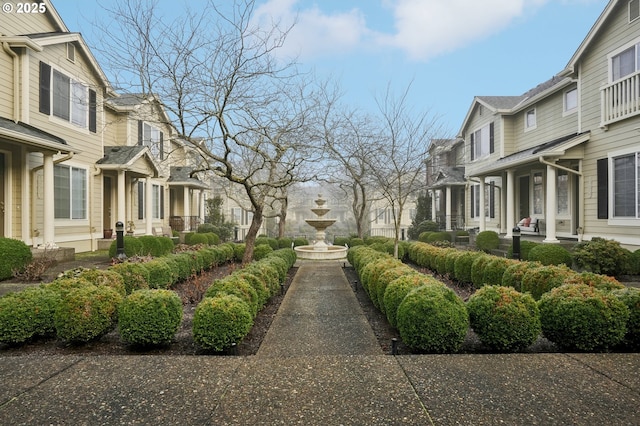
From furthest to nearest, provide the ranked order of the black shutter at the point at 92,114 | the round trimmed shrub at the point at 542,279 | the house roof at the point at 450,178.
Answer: the house roof at the point at 450,178, the black shutter at the point at 92,114, the round trimmed shrub at the point at 542,279

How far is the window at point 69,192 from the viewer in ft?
39.3

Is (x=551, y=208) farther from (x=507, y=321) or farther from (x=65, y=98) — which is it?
(x=65, y=98)

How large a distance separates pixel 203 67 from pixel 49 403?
261 inches

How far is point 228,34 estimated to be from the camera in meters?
7.60

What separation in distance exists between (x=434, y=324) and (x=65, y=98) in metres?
13.7

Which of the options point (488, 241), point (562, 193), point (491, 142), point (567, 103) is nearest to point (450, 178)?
point (491, 142)

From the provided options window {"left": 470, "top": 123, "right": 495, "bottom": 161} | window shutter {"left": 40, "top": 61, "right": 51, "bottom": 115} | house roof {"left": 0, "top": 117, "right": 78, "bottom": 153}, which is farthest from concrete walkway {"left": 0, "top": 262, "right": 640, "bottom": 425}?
window {"left": 470, "top": 123, "right": 495, "bottom": 161}

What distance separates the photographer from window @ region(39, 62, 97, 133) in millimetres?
11406

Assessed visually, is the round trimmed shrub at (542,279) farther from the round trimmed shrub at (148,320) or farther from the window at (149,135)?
the window at (149,135)

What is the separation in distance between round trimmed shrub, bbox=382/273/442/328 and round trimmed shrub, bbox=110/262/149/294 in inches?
150

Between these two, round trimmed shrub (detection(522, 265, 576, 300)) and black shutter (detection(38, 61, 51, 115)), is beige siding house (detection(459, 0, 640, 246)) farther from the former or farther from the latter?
black shutter (detection(38, 61, 51, 115))

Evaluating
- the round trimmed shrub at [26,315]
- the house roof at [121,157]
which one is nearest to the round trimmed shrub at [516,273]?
the round trimmed shrub at [26,315]

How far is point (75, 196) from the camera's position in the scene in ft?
42.3

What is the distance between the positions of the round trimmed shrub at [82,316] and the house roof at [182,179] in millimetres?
17055
